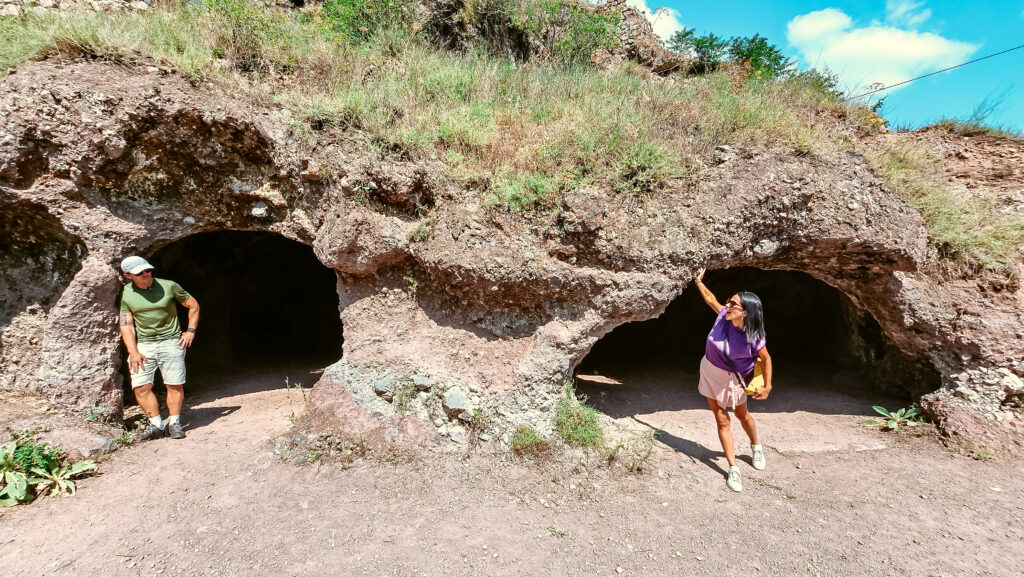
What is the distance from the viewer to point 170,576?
2.44 meters

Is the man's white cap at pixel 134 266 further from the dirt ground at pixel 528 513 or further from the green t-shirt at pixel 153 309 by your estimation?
the dirt ground at pixel 528 513

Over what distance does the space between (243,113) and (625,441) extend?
15.0 feet

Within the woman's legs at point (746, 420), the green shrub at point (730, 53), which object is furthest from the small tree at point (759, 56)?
the woman's legs at point (746, 420)

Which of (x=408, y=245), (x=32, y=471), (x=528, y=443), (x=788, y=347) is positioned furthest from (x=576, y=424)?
(x=788, y=347)

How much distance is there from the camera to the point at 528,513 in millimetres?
3088

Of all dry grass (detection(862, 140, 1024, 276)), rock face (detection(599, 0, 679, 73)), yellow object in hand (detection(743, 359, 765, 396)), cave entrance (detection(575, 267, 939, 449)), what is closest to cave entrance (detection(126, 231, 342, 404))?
cave entrance (detection(575, 267, 939, 449))

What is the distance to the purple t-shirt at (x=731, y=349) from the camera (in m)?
3.29

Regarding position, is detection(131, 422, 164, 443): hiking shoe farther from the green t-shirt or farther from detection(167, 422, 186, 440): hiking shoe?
the green t-shirt

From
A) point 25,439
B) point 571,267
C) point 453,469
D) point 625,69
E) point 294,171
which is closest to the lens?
point 25,439

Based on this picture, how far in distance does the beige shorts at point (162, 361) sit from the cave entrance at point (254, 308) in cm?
114

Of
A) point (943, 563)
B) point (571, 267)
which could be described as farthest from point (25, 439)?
point (943, 563)

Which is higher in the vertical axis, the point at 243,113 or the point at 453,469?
the point at 243,113

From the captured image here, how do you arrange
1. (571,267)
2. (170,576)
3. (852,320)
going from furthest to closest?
1. (852,320)
2. (571,267)
3. (170,576)

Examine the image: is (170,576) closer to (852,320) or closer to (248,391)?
(248,391)
